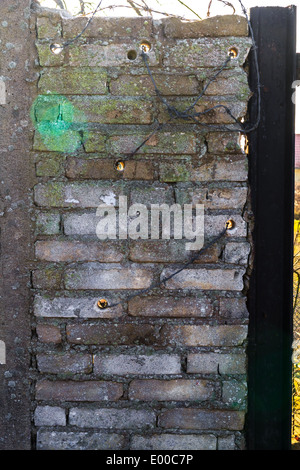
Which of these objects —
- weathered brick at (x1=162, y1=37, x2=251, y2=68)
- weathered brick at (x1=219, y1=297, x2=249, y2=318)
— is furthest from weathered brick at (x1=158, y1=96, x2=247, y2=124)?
weathered brick at (x1=219, y1=297, x2=249, y2=318)

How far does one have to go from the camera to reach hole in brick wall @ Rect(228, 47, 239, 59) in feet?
5.11

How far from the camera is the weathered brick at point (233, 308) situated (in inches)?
63.3

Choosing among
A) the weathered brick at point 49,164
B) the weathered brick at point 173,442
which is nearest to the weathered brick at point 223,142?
the weathered brick at point 49,164

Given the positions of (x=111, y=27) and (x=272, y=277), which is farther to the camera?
(x=272, y=277)

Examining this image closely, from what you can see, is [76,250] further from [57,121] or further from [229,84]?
[229,84]

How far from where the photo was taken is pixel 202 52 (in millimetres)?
1551

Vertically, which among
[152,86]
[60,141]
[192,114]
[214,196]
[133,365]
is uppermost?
[152,86]

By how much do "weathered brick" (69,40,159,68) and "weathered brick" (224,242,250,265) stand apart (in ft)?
2.51

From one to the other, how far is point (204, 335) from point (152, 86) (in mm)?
990

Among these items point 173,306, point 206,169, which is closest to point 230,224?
point 206,169

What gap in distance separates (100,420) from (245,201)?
3.40 feet

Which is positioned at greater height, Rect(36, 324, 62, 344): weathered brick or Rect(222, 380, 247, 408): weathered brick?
Rect(36, 324, 62, 344): weathered brick

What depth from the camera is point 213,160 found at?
62.4 inches

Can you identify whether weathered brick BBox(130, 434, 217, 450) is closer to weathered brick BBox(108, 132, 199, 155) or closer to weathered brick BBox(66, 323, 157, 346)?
weathered brick BBox(66, 323, 157, 346)
